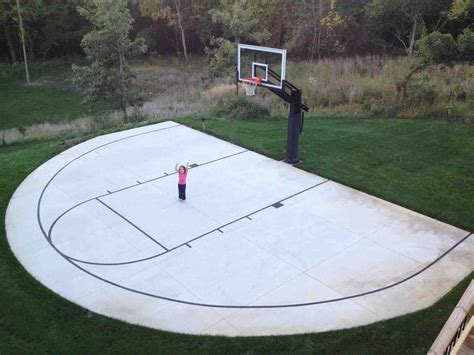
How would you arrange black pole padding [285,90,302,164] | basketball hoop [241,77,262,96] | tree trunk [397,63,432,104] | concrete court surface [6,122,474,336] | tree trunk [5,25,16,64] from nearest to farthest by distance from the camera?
concrete court surface [6,122,474,336]
black pole padding [285,90,302,164]
basketball hoop [241,77,262,96]
tree trunk [397,63,432,104]
tree trunk [5,25,16,64]

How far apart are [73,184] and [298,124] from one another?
5.90 metres

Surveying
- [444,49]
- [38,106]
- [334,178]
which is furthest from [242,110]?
[38,106]

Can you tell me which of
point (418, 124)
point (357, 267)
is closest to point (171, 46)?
point (418, 124)

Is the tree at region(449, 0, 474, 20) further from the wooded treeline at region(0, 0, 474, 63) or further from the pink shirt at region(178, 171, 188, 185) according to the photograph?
the pink shirt at region(178, 171, 188, 185)

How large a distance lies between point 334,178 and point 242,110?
21.1 ft

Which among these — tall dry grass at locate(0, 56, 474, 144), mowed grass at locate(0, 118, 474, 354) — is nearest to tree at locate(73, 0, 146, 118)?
tall dry grass at locate(0, 56, 474, 144)

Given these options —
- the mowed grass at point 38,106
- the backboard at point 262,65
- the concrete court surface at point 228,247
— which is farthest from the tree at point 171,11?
the concrete court surface at point 228,247

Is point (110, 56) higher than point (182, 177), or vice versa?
point (110, 56)

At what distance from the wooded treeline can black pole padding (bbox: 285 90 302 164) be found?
1103 cm

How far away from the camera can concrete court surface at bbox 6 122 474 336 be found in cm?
751

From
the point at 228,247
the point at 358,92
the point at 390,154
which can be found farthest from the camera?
the point at 358,92

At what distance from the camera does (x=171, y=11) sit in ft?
108

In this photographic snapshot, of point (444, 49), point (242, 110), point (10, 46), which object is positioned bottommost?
point (242, 110)

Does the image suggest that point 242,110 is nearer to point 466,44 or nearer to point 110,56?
point 110,56
